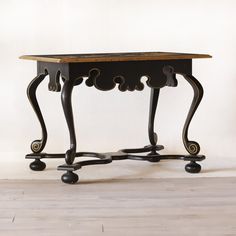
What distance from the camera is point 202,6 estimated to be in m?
4.39

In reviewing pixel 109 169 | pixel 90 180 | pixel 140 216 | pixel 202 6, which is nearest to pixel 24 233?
pixel 140 216

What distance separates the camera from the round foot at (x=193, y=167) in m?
3.88

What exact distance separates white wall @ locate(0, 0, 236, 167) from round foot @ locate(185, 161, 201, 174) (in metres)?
0.41

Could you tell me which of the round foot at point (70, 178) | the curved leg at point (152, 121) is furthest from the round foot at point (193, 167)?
the round foot at point (70, 178)

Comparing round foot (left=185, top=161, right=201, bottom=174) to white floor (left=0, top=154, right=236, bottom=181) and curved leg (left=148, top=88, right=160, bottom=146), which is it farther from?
curved leg (left=148, top=88, right=160, bottom=146)

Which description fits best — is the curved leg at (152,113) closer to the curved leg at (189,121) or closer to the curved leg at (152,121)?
the curved leg at (152,121)

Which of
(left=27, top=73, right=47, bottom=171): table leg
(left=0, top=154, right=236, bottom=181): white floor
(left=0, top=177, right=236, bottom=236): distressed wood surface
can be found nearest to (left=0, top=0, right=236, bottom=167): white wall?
(left=0, top=154, right=236, bottom=181): white floor

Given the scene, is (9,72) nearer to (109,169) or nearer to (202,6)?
(109,169)

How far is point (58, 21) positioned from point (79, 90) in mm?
433

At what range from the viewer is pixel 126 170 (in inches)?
158

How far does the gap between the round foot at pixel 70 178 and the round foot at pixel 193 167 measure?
0.63 metres

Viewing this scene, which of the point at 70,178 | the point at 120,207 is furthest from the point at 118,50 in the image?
the point at 120,207

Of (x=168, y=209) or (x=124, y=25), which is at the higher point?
(x=124, y=25)

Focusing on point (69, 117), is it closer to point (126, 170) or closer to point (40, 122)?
point (40, 122)
